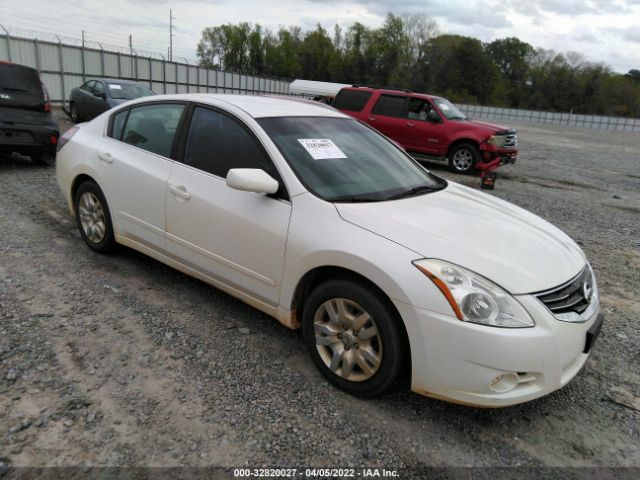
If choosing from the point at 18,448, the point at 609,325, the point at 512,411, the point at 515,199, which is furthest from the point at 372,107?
the point at 18,448

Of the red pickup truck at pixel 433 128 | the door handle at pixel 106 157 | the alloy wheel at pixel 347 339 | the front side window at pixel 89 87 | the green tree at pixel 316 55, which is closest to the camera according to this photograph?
the alloy wheel at pixel 347 339

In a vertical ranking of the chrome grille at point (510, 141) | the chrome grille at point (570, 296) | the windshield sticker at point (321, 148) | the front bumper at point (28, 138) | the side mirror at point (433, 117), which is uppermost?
the windshield sticker at point (321, 148)

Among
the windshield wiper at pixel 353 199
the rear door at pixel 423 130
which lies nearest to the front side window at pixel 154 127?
the windshield wiper at pixel 353 199

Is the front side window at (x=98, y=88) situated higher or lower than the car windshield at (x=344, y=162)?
lower

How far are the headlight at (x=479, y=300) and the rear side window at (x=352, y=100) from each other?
11053mm

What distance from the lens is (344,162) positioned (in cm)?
355

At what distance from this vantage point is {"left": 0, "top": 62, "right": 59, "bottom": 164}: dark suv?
8.20 meters

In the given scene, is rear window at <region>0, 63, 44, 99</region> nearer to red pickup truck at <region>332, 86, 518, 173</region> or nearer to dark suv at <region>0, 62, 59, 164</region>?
dark suv at <region>0, 62, 59, 164</region>

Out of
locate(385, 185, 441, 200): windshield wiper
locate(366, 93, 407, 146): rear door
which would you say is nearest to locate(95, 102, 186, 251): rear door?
locate(385, 185, 441, 200): windshield wiper

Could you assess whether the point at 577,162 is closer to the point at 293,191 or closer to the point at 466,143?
the point at 466,143

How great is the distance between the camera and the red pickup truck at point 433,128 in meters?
11.9

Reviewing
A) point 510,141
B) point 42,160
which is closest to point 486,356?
point 42,160

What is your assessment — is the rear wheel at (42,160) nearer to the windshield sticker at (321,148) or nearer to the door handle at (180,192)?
the door handle at (180,192)

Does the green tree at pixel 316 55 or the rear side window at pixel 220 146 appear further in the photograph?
the green tree at pixel 316 55
